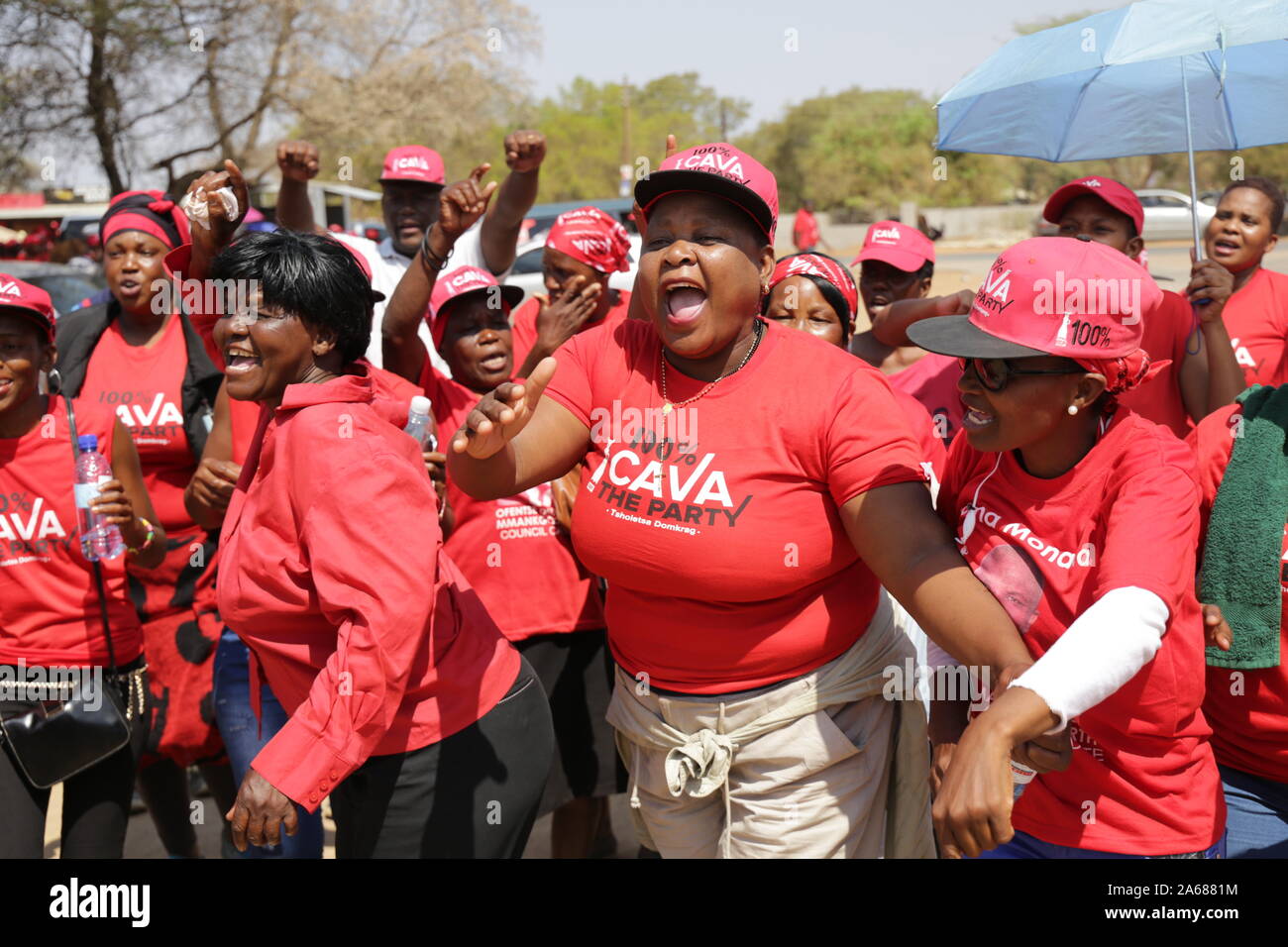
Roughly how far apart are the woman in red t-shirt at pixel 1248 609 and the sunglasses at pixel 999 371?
2.03 ft

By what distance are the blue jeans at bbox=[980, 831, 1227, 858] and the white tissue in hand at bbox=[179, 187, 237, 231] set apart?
261cm

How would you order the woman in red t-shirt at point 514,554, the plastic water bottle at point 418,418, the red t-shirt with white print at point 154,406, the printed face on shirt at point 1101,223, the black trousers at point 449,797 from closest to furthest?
1. the black trousers at point 449,797
2. the plastic water bottle at point 418,418
3. the woman in red t-shirt at point 514,554
4. the red t-shirt with white print at point 154,406
5. the printed face on shirt at point 1101,223

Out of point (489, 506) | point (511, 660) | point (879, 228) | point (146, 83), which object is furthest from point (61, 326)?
point (146, 83)

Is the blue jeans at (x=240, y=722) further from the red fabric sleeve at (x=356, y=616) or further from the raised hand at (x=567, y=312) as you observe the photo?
the raised hand at (x=567, y=312)

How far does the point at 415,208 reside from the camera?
17.1 feet

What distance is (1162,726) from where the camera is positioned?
228cm

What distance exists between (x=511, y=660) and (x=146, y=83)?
53.5 ft

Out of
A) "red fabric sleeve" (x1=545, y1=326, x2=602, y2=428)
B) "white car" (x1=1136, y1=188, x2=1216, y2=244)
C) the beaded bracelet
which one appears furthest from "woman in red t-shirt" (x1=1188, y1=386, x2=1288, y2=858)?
"white car" (x1=1136, y1=188, x2=1216, y2=244)

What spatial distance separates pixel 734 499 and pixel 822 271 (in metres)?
1.60

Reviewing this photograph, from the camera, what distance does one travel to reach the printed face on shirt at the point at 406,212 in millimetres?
5199

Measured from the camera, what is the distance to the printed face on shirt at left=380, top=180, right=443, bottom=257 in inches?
205

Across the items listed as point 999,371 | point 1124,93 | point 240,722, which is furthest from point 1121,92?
point 240,722

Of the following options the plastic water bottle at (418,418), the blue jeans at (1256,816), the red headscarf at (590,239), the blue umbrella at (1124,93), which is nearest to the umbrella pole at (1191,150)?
the blue umbrella at (1124,93)

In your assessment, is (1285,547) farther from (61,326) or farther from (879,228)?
(61,326)
